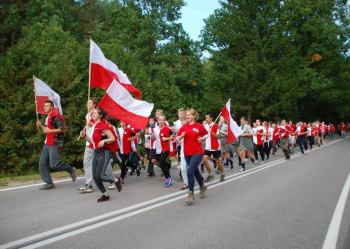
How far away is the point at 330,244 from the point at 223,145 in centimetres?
1048

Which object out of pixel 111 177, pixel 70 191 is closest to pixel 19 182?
pixel 70 191

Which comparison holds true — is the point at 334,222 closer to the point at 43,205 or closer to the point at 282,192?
the point at 282,192

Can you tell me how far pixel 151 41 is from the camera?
4075cm

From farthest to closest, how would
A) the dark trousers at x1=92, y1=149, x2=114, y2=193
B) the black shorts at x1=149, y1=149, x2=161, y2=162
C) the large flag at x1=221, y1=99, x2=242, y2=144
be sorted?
the large flag at x1=221, y1=99, x2=242, y2=144, the black shorts at x1=149, y1=149, x2=161, y2=162, the dark trousers at x1=92, y1=149, x2=114, y2=193

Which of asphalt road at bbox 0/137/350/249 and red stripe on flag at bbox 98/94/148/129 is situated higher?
red stripe on flag at bbox 98/94/148/129

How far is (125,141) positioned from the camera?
12.5m

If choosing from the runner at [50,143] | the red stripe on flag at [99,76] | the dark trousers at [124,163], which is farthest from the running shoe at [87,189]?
the red stripe on flag at [99,76]

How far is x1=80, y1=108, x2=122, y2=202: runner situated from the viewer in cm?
841

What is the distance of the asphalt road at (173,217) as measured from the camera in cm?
575

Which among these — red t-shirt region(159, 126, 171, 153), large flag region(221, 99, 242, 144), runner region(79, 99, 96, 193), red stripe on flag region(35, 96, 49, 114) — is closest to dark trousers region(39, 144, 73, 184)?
runner region(79, 99, 96, 193)

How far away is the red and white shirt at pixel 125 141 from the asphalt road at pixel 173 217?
182cm

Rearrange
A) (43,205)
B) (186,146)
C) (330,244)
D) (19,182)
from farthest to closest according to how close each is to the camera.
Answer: (19,182)
(186,146)
(43,205)
(330,244)

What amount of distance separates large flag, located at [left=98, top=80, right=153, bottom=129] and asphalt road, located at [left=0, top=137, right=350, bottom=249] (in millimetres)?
1571

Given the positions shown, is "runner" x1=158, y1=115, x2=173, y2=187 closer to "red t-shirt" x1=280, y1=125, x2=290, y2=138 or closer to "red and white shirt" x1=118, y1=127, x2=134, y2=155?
"red and white shirt" x1=118, y1=127, x2=134, y2=155
